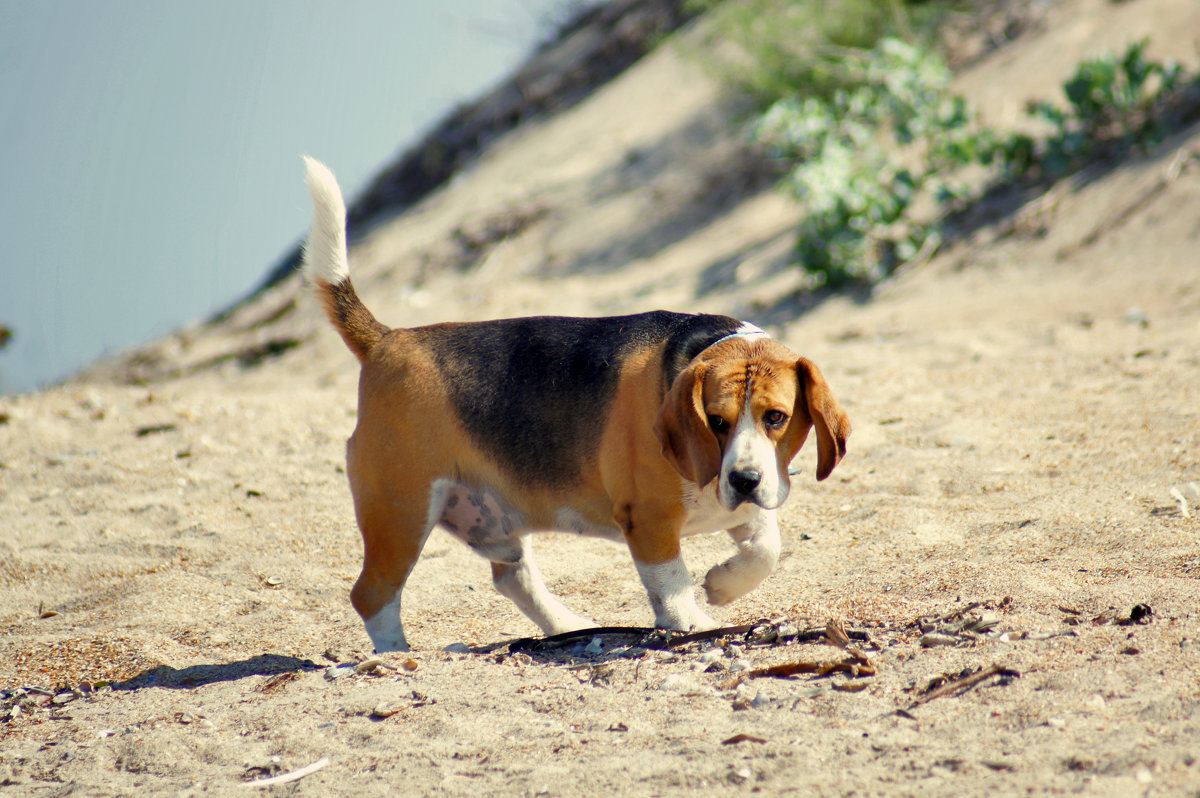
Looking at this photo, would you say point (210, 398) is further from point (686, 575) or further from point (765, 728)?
point (765, 728)

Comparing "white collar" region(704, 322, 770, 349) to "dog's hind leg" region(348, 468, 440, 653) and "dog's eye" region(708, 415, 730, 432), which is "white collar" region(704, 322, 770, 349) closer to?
"dog's eye" region(708, 415, 730, 432)

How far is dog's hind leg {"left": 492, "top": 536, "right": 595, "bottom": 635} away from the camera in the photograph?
4.59m

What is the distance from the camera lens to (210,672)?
14.2 ft

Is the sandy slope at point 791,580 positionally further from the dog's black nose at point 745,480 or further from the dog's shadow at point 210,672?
the dog's black nose at point 745,480

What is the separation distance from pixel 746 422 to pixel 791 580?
1378 mm

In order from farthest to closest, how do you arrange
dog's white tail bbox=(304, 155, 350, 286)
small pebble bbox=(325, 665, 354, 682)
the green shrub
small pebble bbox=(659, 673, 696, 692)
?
the green shrub, dog's white tail bbox=(304, 155, 350, 286), small pebble bbox=(325, 665, 354, 682), small pebble bbox=(659, 673, 696, 692)

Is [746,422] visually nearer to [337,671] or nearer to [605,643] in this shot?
[605,643]

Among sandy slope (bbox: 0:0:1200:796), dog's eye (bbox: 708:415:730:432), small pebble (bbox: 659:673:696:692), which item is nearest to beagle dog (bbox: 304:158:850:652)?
dog's eye (bbox: 708:415:730:432)

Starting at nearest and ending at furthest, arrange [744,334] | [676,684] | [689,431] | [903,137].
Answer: [676,684]
[689,431]
[744,334]
[903,137]

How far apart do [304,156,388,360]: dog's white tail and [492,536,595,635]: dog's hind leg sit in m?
1.12

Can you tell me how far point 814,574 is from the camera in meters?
4.73

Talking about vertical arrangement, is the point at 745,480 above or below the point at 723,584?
above

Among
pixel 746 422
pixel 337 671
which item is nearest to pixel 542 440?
pixel 746 422

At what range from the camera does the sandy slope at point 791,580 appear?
9.50ft
